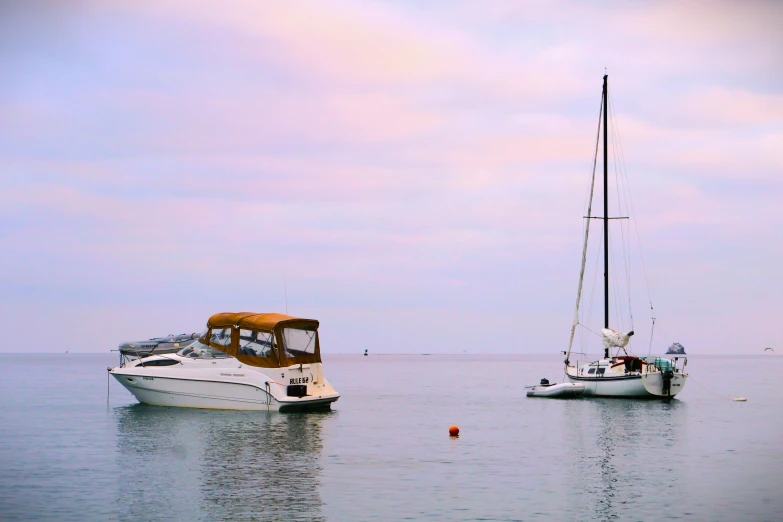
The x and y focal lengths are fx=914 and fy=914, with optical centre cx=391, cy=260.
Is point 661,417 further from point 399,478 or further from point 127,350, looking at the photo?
point 127,350

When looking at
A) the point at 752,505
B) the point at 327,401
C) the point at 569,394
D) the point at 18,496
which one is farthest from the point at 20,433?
the point at 569,394

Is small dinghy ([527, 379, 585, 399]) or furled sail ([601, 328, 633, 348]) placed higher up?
furled sail ([601, 328, 633, 348])

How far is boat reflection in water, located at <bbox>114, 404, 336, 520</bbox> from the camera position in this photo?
2503cm

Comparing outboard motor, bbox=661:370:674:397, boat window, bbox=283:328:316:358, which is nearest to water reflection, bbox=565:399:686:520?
outboard motor, bbox=661:370:674:397

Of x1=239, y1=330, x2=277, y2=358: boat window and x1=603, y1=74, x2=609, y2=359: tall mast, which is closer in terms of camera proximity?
x1=239, y1=330, x2=277, y2=358: boat window

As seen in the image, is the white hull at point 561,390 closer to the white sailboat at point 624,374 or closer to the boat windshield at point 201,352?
the white sailboat at point 624,374

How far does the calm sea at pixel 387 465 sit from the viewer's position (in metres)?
25.3

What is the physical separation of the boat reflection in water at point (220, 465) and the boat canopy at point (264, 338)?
10.4 feet

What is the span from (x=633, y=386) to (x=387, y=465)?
3471cm

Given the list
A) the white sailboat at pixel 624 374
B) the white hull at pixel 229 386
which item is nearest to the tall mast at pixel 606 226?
the white sailboat at pixel 624 374

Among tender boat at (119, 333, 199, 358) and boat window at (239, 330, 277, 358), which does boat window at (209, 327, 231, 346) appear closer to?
boat window at (239, 330, 277, 358)

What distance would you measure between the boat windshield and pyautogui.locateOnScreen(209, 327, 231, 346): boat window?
49 cm

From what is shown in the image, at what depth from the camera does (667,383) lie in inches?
2569

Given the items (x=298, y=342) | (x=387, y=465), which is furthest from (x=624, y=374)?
(x=387, y=465)
